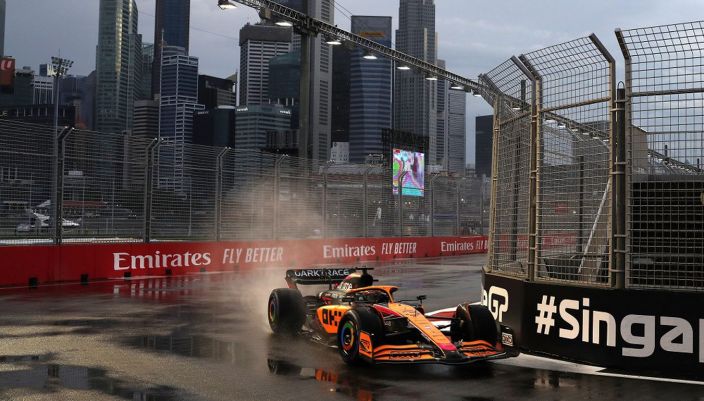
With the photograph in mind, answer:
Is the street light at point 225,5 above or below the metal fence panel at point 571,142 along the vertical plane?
above

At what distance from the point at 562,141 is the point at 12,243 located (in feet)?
43.3

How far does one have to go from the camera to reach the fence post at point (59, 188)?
58.0 ft

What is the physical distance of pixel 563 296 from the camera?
8.51 m

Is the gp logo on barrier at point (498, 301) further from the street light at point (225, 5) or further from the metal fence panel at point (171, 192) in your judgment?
the street light at point (225, 5)

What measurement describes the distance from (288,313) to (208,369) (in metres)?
2.36

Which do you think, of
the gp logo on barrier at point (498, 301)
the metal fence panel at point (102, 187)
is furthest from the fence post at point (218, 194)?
the gp logo on barrier at point (498, 301)

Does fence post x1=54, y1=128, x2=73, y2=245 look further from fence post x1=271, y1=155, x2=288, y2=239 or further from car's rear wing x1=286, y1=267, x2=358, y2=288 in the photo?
car's rear wing x1=286, y1=267, x2=358, y2=288

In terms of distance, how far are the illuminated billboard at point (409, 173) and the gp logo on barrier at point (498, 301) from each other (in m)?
21.2

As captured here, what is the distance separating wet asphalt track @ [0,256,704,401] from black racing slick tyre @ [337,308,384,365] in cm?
19

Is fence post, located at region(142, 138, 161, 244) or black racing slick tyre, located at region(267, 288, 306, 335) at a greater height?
fence post, located at region(142, 138, 161, 244)

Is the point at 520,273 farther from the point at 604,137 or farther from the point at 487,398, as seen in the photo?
the point at 487,398

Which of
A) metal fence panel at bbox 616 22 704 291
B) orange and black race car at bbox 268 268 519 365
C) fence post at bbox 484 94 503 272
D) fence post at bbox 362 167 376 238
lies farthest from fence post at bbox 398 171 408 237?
metal fence panel at bbox 616 22 704 291

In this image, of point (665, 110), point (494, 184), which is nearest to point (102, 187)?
point (494, 184)

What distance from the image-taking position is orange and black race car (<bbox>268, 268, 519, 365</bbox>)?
25.6ft
